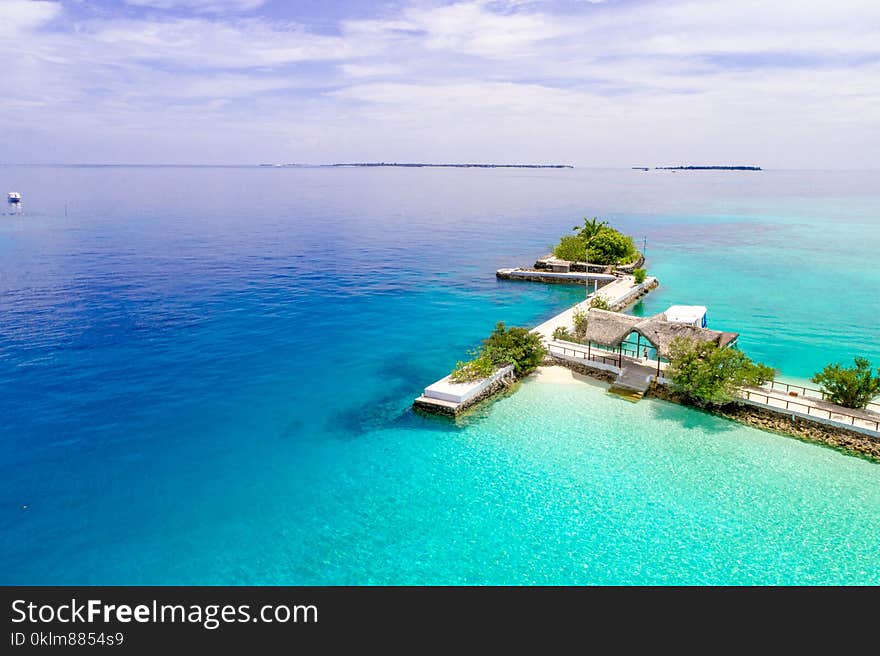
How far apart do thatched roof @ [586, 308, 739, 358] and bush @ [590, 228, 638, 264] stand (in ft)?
137

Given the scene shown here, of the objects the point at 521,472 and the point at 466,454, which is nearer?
the point at 521,472

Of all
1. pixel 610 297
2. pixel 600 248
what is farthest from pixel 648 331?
pixel 600 248

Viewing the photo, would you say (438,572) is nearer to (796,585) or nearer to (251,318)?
(796,585)

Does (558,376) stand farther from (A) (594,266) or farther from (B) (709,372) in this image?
(A) (594,266)

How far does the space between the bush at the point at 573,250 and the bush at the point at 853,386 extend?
5038 cm

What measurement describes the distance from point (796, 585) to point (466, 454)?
51.8ft

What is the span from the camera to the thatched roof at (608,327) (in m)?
40.2

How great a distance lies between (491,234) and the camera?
126000 millimetres

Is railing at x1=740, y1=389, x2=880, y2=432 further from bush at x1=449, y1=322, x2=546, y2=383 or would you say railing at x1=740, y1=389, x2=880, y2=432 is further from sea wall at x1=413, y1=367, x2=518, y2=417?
sea wall at x1=413, y1=367, x2=518, y2=417

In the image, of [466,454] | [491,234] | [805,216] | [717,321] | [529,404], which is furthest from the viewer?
[805,216]

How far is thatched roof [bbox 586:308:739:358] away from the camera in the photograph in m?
38.4

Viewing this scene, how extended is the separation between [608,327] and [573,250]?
44.6 meters

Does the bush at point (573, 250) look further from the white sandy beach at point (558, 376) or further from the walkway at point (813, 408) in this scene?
the walkway at point (813, 408)
